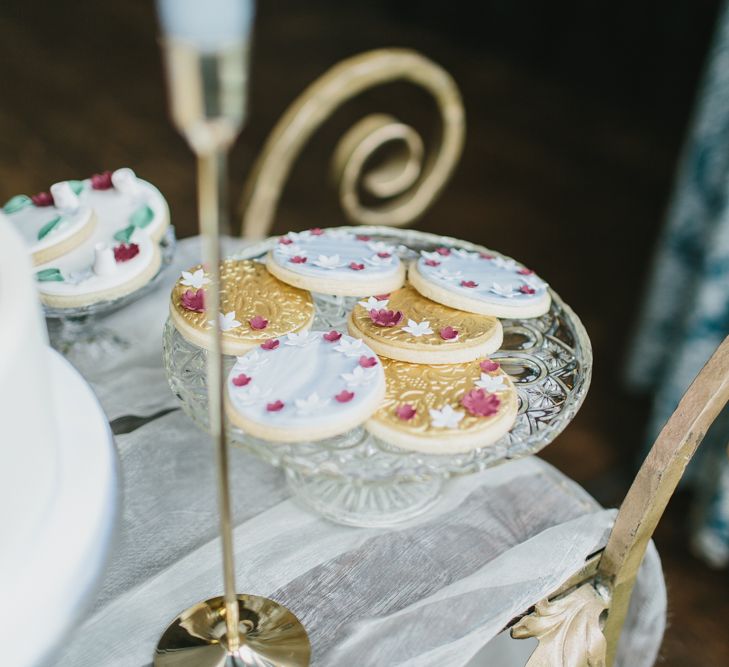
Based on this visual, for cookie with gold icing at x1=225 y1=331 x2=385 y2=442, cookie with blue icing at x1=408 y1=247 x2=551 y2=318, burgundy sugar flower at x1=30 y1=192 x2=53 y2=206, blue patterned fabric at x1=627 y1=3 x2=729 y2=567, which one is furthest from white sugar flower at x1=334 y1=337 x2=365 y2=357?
blue patterned fabric at x1=627 y1=3 x2=729 y2=567

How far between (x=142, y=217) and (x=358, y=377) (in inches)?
Result: 12.1

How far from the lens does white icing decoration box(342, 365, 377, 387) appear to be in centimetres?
57

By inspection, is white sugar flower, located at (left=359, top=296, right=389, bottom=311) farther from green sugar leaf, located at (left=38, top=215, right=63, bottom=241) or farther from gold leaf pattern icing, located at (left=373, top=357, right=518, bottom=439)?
green sugar leaf, located at (left=38, top=215, right=63, bottom=241)

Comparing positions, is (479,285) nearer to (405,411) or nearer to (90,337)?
(405,411)

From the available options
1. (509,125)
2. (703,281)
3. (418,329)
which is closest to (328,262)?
(418,329)

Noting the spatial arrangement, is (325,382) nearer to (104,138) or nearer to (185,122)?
(185,122)

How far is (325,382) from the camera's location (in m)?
0.58

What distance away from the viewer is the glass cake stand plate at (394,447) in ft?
1.77

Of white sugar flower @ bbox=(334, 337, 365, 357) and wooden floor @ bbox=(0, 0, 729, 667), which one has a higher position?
white sugar flower @ bbox=(334, 337, 365, 357)

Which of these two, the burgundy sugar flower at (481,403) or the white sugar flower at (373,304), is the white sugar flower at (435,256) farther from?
the burgundy sugar flower at (481,403)

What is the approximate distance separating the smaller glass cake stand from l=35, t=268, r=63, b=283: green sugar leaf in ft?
0.14

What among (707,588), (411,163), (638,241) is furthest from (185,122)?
(638,241)

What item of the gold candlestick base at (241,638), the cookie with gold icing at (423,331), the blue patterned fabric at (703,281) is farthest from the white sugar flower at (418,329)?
the blue patterned fabric at (703,281)

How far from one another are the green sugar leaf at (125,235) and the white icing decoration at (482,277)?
255mm
